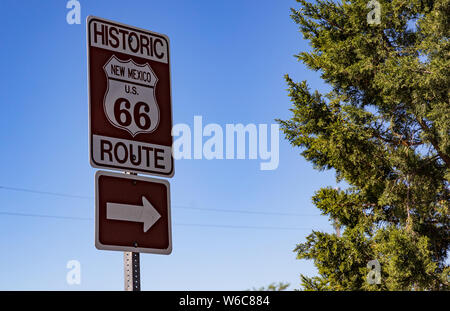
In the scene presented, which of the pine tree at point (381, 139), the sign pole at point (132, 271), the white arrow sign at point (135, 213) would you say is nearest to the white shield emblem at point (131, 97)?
the white arrow sign at point (135, 213)

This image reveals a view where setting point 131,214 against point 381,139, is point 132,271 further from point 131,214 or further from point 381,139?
point 381,139

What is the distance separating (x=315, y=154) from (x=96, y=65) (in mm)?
13260

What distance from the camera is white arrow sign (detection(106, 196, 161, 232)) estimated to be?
12.4ft

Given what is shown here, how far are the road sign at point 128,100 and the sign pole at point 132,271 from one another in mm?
617

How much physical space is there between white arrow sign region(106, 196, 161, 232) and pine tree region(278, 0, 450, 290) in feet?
36.7

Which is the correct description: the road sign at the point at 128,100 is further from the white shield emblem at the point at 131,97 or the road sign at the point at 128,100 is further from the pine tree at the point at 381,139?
the pine tree at the point at 381,139

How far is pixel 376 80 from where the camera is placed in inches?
602

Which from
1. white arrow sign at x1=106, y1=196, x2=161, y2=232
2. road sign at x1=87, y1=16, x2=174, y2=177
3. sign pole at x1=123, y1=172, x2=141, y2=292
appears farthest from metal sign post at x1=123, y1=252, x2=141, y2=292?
road sign at x1=87, y1=16, x2=174, y2=177

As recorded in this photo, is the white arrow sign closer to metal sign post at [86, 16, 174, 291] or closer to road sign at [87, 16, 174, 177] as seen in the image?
metal sign post at [86, 16, 174, 291]

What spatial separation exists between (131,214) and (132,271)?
15.5 inches

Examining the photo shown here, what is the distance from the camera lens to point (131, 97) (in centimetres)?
414

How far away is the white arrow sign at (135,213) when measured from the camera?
3.77 meters
